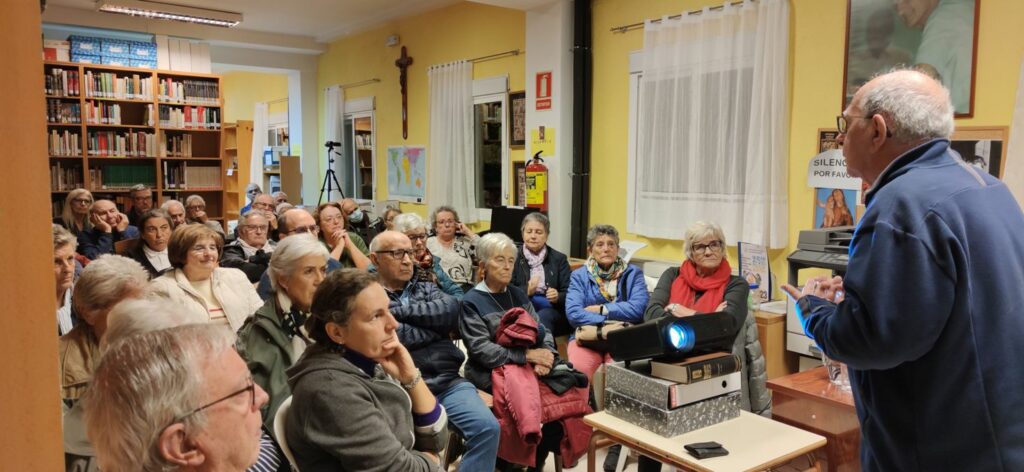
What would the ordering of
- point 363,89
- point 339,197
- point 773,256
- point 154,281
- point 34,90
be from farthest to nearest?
point 339,197, point 363,89, point 773,256, point 154,281, point 34,90

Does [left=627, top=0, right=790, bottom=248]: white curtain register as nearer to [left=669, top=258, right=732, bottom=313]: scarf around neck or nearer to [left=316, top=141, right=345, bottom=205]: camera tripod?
[left=669, top=258, right=732, bottom=313]: scarf around neck

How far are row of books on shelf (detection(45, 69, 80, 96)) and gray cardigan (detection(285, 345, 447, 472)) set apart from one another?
6.97 metres

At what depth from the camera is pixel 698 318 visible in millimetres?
2387

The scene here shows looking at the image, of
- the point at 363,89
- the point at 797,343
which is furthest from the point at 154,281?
the point at 363,89

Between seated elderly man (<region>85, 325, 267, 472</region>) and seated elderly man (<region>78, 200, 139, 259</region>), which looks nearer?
seated elderly man (<region>85, 325, 267, 472</region>)

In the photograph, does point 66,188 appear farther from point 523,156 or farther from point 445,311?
point 445,311

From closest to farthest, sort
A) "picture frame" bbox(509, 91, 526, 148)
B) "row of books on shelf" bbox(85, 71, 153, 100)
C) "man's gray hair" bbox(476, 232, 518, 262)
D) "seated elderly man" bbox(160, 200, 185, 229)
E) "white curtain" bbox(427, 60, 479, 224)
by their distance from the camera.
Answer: "man's gray hair" bbox(476, 232, 518, 262) < "seated elderly man" bbox(160, 200, 185, 229) < "picture frame" bbox(509, 91, 526, 148) < "white curtain" bbox(427, 60, 479, 224) < "row of books on shelf" bbox(85, 71, 153, 100)

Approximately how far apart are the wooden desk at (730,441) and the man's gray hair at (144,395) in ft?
5.05

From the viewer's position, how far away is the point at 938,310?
1.43 meters

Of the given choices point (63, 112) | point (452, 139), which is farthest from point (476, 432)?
point (63, 112)

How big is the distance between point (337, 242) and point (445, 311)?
1.86 metres

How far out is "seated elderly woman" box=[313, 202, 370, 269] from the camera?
448 cm

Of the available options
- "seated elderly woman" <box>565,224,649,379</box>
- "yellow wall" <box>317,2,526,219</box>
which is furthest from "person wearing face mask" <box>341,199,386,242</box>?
"seated elderly woman" <box>565,224,649,379</box>

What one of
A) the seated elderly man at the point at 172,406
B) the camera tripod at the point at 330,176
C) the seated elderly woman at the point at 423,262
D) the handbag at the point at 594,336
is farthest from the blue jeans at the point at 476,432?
the camera tripod at the point at 330,176
